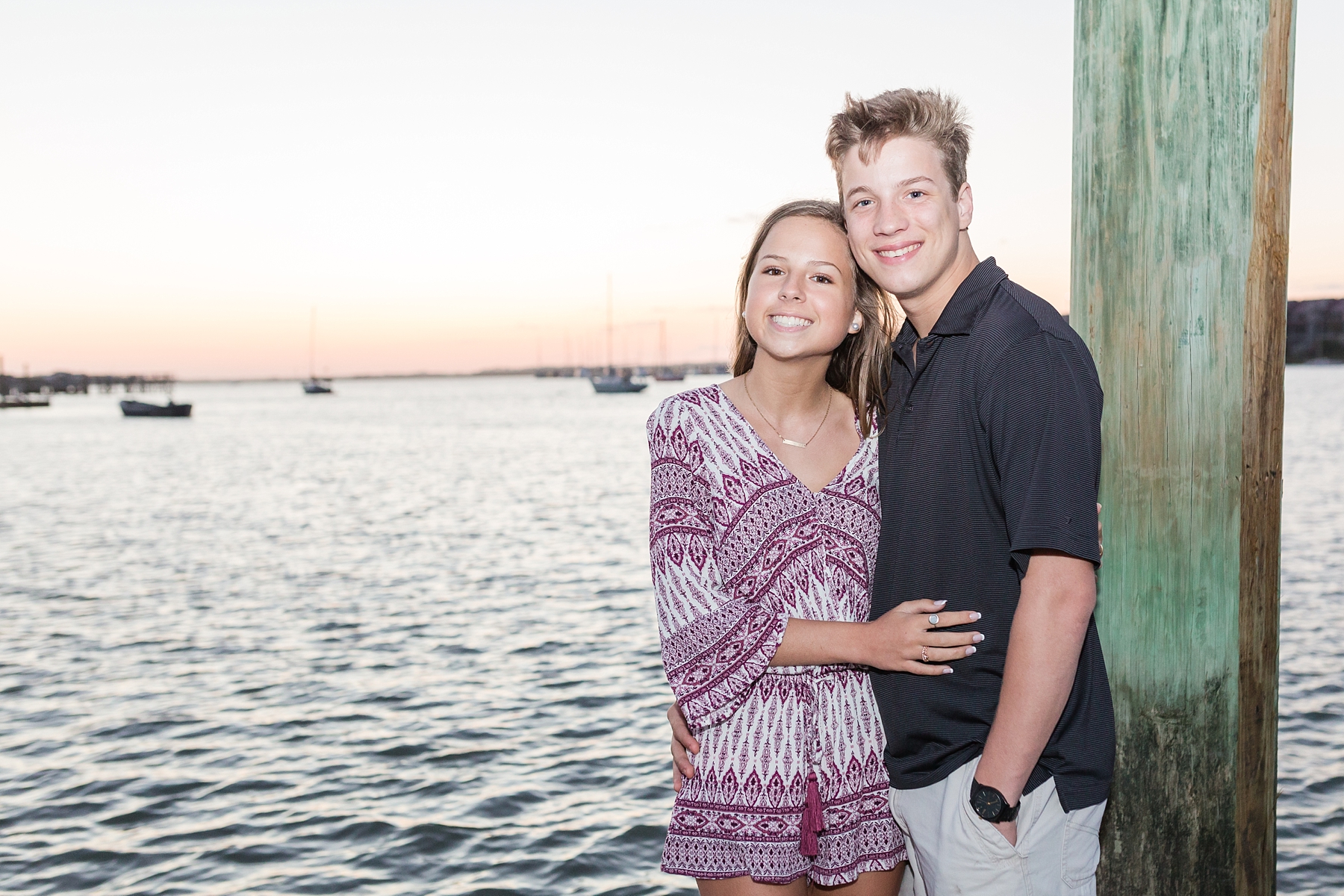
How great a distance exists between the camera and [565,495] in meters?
26.6

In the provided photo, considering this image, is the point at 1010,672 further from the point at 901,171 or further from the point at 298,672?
the point at 298,672

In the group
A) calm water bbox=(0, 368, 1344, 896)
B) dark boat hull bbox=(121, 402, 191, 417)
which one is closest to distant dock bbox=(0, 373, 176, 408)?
dark boat hull bbox=(121, 402, 191, 417)

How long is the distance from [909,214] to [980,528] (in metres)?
0.69

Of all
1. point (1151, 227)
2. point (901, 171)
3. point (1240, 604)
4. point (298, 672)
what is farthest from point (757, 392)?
point (298, 672)

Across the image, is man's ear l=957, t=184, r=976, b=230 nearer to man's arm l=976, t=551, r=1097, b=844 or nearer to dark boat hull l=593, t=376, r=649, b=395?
man's arm l=976, t=551, r=1097, b=844

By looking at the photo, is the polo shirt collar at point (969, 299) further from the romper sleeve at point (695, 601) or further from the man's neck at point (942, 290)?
the romper sleeve at point (695, 601)

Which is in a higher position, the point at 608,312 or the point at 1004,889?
the point at 608,312

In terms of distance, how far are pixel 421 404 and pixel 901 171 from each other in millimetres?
130251

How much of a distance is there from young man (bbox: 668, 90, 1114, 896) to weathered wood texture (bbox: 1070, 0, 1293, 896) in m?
0.28

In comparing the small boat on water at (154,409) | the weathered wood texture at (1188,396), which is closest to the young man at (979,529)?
the weathered wood texture at (1188,396)

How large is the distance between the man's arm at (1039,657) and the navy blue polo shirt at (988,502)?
45 mm

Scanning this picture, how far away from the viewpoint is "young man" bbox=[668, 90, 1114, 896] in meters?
1.86

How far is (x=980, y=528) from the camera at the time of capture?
2.01 metres

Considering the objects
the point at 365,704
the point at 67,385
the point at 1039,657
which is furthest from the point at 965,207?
the point at 67,385
